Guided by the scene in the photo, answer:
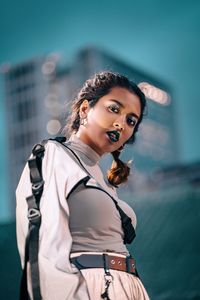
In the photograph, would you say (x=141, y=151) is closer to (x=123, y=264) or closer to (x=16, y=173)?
(x=16, y=173)

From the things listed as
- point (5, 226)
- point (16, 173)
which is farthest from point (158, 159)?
point (5, 226)

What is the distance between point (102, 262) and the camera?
179cm

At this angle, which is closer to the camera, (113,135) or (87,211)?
(87,211)

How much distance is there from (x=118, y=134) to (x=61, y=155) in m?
0.26

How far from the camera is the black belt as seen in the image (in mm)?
1755

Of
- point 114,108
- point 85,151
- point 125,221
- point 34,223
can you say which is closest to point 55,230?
point 34,223

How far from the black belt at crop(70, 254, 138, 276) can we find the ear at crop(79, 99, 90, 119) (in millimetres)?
511

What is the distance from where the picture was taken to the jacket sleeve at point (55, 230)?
1.63m

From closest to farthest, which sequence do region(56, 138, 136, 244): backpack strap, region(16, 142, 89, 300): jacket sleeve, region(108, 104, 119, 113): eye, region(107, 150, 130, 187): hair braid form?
region(16, 142, 89, 300): jacket sleeve
region(56, 138, 136, 244): backpack strap
region(108, 104, 119, 113): eye
region(107, 150, 130, 187): hair braid

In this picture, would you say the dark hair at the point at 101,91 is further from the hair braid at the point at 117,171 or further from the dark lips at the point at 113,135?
the dark lips at the point at 113,135

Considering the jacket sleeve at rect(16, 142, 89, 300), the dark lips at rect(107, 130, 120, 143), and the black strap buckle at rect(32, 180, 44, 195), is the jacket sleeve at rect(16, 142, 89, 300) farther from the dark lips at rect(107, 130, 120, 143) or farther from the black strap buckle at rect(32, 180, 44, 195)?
the dark lips at rect(107, 130, 120, 143)

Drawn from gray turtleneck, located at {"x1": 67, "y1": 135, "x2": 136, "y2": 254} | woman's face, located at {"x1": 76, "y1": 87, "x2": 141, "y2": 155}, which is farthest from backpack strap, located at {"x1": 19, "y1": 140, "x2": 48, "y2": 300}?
woman's face, located at {"x1": 76, "y1": 87, "x2": 141, "y2": 155}

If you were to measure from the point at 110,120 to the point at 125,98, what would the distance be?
108 millimetres

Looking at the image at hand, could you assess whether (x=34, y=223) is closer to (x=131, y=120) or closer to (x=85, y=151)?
(x=85, y=151)
